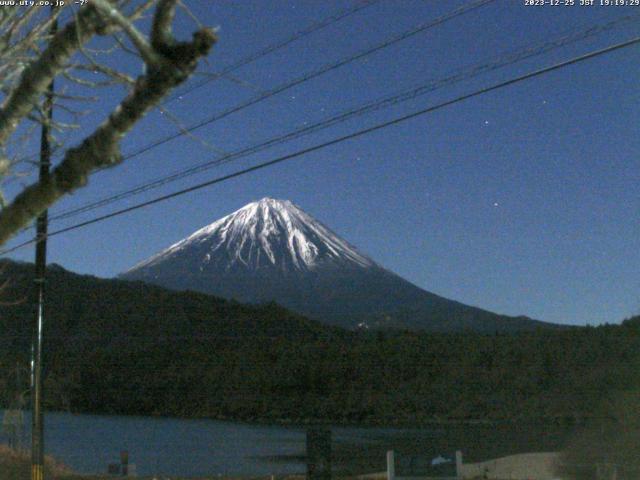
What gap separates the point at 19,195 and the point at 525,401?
4032 centimetres

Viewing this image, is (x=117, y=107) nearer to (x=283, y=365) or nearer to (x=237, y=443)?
(x=237, y=443)

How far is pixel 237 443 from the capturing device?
98.4ft

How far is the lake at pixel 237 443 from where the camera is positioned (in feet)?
84.3

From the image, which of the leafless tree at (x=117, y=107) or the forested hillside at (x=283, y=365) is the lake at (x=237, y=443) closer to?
the forested hillside at (x=283, y=365)

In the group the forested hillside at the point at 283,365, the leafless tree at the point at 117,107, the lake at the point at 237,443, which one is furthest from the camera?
the forested hillside at the point at 283,365

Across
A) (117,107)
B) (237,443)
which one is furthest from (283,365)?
(117,107)

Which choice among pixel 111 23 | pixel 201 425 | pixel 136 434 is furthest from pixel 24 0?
pixel 201 425

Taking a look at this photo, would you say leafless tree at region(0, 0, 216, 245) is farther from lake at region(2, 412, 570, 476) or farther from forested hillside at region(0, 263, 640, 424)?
forested hillside at region(0, 263, 640, 424)

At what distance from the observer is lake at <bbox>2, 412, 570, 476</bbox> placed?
25703 millimetres

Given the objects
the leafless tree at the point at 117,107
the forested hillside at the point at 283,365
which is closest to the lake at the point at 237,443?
the forested hillside at the point at 283,365

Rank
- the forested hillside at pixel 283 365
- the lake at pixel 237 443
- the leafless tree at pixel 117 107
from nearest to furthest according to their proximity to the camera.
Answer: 1. the leafless tree at pixel 117 107
2. the lake at pixel 237 443
3. the forested hillside at pixel 283 365

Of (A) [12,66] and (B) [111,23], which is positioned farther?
(A) [12,66]

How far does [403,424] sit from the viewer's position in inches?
1521

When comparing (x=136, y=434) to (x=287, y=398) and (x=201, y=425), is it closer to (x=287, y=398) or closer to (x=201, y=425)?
(x=201, y=425)
